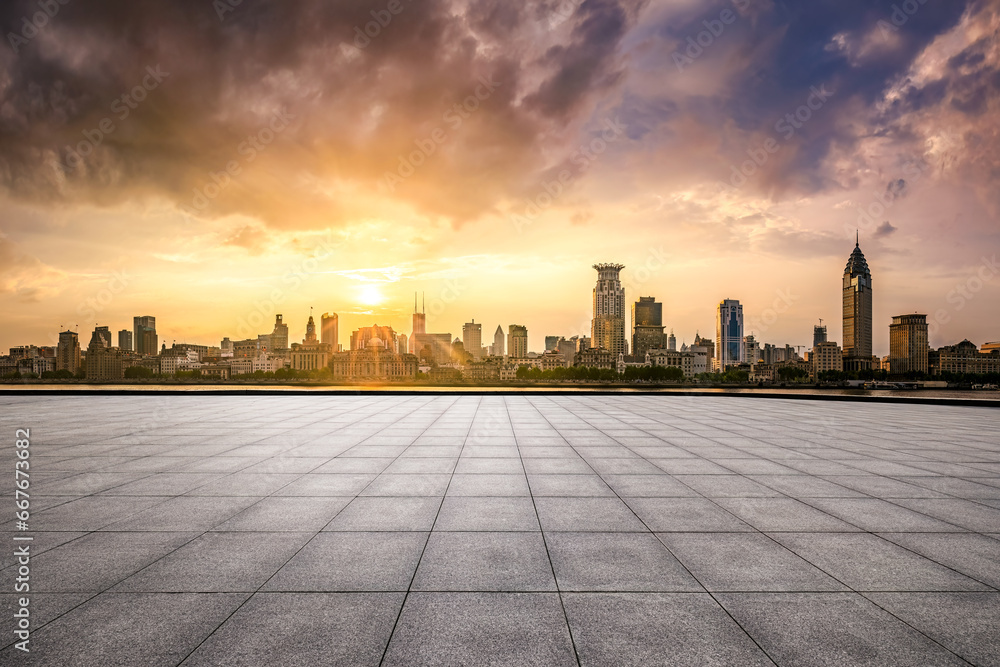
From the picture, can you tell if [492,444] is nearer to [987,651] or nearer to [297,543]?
[297,543]

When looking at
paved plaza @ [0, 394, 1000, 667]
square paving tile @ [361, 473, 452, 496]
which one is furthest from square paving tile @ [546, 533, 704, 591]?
square paving tile @ [361, 473, 452, 496]

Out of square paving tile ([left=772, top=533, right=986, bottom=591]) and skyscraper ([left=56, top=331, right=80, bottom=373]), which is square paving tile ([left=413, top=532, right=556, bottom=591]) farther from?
skyscraper ([left=56, top=331, right=80, bottom=373])

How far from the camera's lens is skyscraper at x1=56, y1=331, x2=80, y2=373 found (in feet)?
577

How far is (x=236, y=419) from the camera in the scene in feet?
57.5

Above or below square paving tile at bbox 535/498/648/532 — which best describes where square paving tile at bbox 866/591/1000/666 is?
below

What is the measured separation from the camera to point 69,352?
176 metres

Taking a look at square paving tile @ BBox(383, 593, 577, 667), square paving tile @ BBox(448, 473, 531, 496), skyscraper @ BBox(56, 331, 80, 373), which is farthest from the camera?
skyscraper @ BBox(56, 331, 80, 373)

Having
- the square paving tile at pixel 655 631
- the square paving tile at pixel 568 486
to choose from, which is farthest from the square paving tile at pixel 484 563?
the square paving tile at pixel 568 486

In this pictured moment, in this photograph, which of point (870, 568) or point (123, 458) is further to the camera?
point (123, 458)

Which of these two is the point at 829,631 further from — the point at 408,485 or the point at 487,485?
the point at 408,485

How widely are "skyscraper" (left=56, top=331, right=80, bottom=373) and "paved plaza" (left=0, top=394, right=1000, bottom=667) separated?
218491 mm

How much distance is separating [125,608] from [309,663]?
6.89 feet

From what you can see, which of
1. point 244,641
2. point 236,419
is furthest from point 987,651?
point 236,419

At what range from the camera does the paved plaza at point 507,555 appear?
3.79 metres
